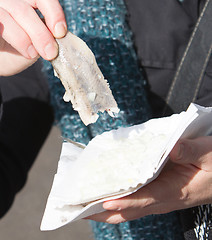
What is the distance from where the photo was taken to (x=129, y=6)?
129cm

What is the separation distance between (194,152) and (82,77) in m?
0.32

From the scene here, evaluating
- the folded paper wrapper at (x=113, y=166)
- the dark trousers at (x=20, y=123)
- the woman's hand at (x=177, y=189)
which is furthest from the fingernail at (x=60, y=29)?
the dark trousers at (x=20, y=123)

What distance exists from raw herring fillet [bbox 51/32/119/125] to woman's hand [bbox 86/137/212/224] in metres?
0.21

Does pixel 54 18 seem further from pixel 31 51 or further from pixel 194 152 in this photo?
pixel 194 152

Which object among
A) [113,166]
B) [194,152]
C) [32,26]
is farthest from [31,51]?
[194,152]

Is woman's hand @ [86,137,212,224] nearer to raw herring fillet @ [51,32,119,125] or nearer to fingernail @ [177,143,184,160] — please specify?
fingernail @ [177,143,184,160]

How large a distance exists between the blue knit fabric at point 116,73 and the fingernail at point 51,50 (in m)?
0.38

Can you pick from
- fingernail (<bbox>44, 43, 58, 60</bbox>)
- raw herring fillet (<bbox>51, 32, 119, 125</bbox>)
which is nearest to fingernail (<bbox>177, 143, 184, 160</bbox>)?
raw herring fillet (<bbox>51, 32, 119, 125</bbox>)

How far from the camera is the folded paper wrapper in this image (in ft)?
2.50

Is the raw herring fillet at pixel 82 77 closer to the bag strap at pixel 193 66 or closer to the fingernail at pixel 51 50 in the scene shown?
the fingernail at pixel 51 50

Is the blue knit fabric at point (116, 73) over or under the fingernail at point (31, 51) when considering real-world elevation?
under

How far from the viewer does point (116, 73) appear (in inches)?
49.6

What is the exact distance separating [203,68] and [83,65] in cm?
41

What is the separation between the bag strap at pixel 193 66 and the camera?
1082 millimetres
